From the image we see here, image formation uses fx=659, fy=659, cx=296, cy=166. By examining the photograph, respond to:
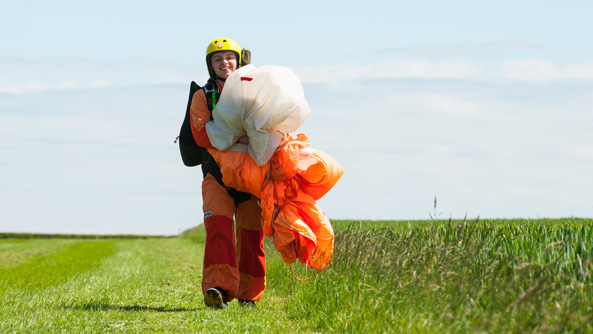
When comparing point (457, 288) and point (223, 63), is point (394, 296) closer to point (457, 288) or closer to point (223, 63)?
point (457, 288)

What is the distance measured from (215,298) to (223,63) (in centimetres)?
282

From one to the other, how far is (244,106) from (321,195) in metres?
1.51

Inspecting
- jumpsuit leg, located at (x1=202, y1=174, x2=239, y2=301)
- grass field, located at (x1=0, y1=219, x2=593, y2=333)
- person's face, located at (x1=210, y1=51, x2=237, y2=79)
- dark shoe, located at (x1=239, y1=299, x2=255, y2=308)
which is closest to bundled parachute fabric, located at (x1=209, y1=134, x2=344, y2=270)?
jumpsuit leg, located at (x1=202, y1=174, x2=239, y2=301)

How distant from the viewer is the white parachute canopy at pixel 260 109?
7.31 metres

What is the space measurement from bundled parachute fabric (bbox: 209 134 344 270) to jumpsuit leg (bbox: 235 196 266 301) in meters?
0.56

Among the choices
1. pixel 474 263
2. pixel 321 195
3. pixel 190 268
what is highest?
pixel 321 195

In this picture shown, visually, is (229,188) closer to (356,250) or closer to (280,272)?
(356,250)

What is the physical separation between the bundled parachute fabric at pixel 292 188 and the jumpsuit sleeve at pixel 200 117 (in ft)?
0.60

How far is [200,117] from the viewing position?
789 cm

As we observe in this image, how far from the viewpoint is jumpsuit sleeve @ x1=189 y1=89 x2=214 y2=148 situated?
307 inches

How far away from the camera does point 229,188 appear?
8.04m

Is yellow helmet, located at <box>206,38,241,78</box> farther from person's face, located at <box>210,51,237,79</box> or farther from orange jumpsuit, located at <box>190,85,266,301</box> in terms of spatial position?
orange jumpsuit, located at <box>190,85,266,301</box>

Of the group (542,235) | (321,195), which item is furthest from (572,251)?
→ (321,195)

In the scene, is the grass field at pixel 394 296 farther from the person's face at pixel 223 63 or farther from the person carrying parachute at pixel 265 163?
the person's face at pixel 223 63
